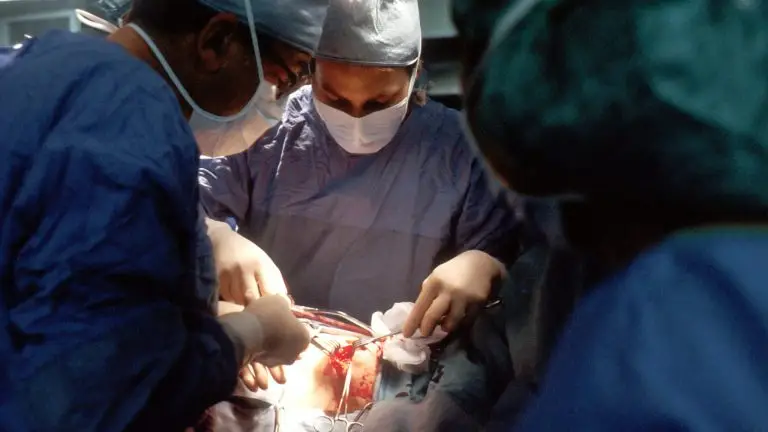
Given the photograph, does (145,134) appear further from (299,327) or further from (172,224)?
(299,327)

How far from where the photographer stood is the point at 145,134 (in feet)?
2.69

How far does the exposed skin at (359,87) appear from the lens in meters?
1.55

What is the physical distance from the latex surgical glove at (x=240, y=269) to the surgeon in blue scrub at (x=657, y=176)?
89cm

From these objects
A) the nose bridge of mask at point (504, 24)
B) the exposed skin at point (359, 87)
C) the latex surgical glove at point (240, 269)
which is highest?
the nose bridge of mask at point (504, 24)

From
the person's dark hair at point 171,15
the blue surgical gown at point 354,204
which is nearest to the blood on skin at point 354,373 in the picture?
the blue surgical gown at point 354,204

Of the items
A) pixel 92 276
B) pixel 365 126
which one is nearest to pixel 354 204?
pixel 365 126

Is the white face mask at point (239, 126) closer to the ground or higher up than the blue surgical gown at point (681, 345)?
closer to the ground

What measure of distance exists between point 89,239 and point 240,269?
695 millimetres

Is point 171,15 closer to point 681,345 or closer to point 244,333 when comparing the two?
point 244,333

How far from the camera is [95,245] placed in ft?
2.49

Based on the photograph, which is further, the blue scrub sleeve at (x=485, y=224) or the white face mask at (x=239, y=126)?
the blue scrub sleeve at (x=485, y=224)

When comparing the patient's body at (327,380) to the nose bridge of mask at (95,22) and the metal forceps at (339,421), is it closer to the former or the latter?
the metal forceps at (339,421)

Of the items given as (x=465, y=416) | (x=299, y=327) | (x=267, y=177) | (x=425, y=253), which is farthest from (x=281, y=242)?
(x=465, y=416)

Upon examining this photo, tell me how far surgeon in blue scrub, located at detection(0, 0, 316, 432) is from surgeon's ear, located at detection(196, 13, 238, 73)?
0.15m
